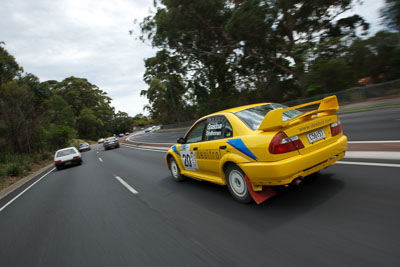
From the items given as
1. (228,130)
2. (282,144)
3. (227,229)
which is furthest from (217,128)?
(227,229)

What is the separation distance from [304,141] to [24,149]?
28.8 m

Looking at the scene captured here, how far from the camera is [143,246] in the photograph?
3439mm

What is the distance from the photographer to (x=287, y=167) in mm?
3410

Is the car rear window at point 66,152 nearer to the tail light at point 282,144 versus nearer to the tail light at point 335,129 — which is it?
the tail light at point 282,144

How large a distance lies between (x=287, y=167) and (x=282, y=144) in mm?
321

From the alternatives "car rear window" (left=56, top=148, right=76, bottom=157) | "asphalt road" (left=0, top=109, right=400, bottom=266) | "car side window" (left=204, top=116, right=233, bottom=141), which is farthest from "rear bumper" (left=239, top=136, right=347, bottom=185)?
"car rear window" (left=56, top=148, right=76, bottom=157)

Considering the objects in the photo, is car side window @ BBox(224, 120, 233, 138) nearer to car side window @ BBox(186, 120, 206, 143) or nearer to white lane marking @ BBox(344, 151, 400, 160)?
car side window @ BBox(186, 120, 206, 143)

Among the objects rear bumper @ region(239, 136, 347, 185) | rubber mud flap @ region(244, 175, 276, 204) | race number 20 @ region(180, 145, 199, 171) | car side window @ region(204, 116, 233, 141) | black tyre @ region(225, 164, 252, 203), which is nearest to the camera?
rear bumper @ region(239, 136, 347, 185)

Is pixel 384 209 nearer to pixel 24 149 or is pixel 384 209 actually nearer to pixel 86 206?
pixel 86 206

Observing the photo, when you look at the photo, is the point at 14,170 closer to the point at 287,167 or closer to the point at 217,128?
the point at 217,128

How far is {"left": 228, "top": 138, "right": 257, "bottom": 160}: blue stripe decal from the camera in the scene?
3744 millimetres

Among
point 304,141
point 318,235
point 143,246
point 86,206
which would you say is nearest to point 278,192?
point 304,141

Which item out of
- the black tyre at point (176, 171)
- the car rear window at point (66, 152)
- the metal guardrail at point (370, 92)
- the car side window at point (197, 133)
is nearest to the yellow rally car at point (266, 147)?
the car side window at point (197, 133)

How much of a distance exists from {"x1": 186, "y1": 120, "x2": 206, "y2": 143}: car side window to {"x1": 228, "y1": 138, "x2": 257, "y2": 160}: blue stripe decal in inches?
45.8
